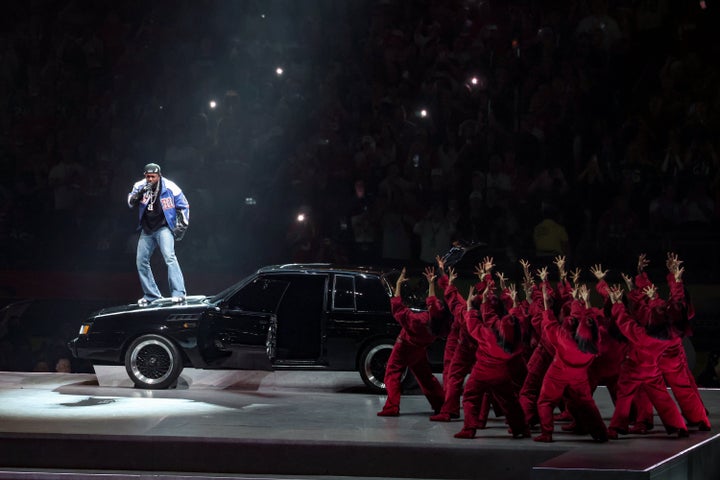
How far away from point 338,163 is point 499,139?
2.53 meters

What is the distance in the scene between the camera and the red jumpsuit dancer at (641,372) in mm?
9500

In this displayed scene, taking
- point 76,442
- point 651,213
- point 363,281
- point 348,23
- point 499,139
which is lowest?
point 76,442

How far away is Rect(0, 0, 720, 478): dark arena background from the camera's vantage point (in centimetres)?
1622

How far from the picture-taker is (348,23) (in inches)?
761

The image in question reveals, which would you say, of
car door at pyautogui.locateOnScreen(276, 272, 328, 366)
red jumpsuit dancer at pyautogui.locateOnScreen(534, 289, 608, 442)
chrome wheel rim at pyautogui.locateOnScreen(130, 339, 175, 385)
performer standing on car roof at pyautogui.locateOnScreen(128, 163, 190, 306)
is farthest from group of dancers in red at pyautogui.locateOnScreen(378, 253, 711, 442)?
performer standing on car roof at pyautogui.locateOnScreen(128, 163, 190, 306)

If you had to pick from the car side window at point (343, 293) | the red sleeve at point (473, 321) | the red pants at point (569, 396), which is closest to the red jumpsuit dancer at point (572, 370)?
the red pants at point (569, 396)

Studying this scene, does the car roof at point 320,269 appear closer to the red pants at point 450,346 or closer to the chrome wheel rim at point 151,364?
the chrome wheel rim at point 151,364

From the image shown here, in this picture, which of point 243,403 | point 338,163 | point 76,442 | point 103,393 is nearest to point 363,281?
point 243,403

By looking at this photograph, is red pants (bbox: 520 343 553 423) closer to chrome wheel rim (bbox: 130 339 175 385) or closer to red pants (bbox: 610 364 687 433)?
red pants (bbox: 610 364 687 433)

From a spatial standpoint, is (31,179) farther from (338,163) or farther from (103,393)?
(103,393)

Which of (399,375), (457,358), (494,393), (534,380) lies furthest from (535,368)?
(399,375)

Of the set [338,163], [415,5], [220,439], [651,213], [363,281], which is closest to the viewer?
[220,439]

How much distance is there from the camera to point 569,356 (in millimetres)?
9234

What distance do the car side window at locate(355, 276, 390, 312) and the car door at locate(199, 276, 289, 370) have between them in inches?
37.5
